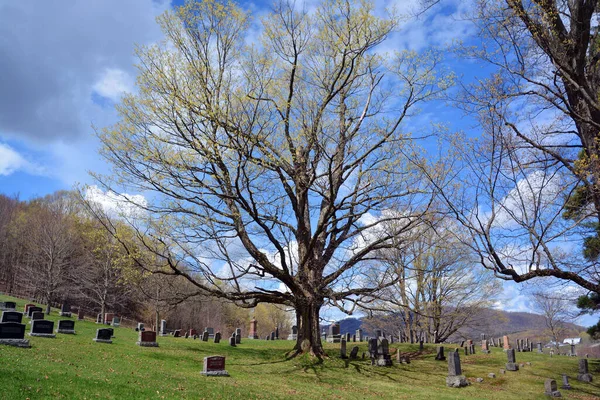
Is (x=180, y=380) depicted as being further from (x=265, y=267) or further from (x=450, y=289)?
(x=450, y=289)

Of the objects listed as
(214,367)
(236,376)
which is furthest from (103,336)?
(236,376)

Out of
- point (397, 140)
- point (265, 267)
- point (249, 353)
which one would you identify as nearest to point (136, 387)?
point (265, 267)

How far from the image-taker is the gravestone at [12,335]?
1151 cm

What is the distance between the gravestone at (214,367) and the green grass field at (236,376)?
0.32 m

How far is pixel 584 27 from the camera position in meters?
9.66

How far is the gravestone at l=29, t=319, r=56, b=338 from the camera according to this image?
1429 centimetres

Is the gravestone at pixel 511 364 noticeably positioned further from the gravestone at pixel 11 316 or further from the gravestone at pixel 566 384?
the gravestone at pixel 11 316

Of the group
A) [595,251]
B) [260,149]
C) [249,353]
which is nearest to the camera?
[260,149]

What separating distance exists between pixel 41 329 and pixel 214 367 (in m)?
7.05

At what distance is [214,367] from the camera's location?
11.9 metres

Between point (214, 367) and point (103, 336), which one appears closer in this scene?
point (214, 367)

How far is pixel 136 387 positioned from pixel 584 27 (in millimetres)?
12762

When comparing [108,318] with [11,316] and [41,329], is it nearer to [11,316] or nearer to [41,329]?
[11,316]

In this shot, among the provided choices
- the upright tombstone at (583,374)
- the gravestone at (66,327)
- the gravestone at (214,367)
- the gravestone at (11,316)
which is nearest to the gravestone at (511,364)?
the upright tombstone at (583,374)
